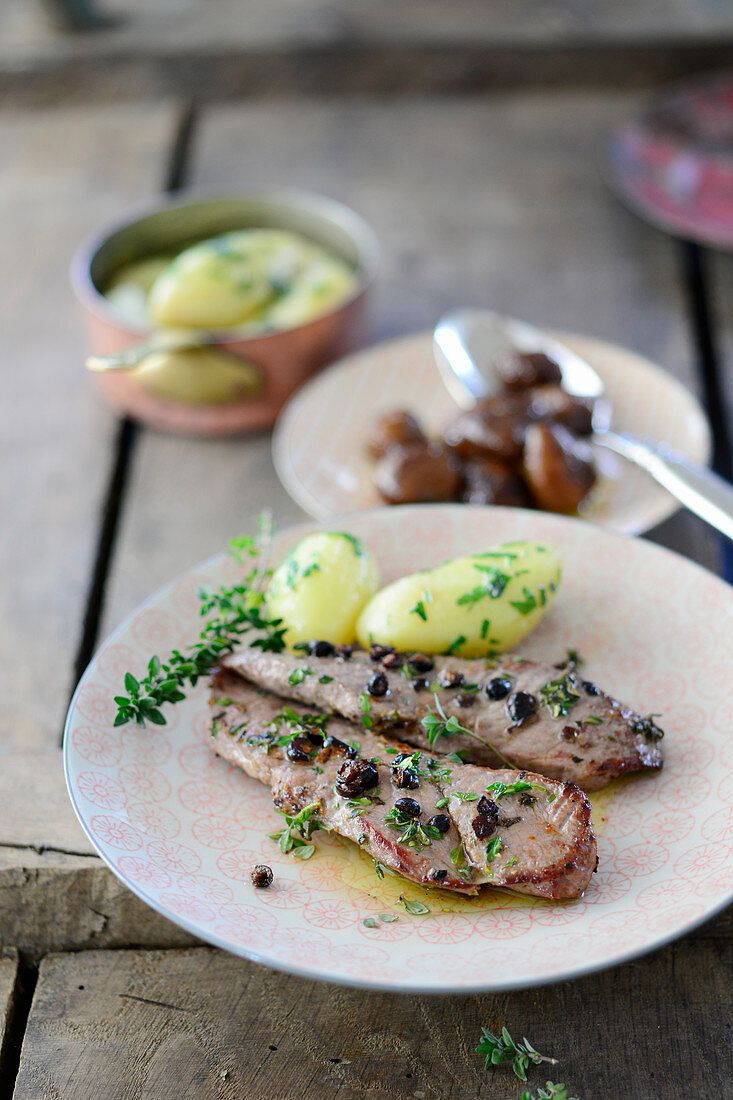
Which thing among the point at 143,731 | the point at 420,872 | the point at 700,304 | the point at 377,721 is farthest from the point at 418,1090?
the point at 700,304

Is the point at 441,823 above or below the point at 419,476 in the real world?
above

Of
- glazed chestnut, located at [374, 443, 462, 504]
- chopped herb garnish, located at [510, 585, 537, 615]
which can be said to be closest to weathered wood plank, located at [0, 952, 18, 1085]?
chopped herb garnish, located at [510, 585, 537, 615]

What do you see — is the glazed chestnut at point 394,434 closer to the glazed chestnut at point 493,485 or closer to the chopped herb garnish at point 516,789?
the glazed chestnut at point 493,485

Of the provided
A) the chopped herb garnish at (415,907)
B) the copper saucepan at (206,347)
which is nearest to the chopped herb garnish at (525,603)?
the chopped herb garnish at (415,907)

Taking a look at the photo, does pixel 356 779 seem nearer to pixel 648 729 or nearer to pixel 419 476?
pixel 648 729

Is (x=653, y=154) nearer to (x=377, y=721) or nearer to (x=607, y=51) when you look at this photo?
(x=607, y=51)

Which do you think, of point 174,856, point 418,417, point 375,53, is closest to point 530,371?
point 418,417

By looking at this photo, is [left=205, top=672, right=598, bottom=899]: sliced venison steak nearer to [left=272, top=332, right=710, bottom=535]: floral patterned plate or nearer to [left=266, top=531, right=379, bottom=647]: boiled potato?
[left=266, top=531, right=379, bottom=647]: boiled potato
